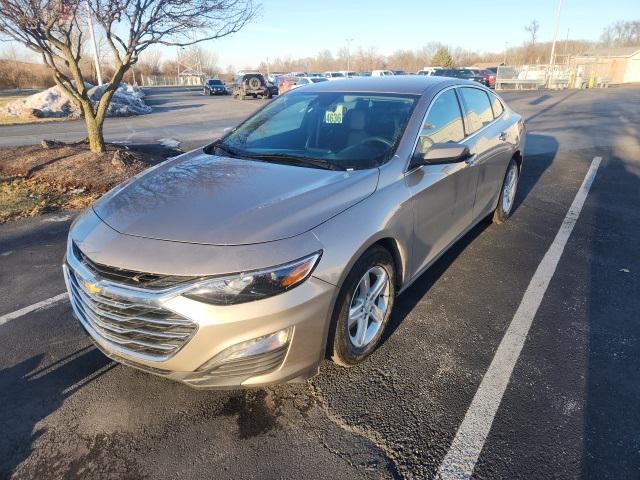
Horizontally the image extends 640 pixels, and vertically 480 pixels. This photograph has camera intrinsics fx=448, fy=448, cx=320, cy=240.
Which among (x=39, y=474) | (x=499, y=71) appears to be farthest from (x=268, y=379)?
(x=499, y=71)

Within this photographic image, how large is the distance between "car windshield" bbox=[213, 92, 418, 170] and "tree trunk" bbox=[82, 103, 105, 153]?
5.45 metres

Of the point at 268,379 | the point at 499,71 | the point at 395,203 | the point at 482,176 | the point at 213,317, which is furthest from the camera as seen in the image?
the point at 499,71

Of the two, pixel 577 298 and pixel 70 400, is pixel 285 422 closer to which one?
pixel 70 400

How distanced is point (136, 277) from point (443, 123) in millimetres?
2707

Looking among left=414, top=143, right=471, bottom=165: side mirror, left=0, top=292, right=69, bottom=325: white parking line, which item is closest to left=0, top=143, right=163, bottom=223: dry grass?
left=0, top=292, right=69, bottom=325: white parking line

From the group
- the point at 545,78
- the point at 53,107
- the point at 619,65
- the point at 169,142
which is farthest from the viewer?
the point at 619,65

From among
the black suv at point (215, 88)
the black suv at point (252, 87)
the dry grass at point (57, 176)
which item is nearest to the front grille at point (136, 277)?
the dry grass at point (57, 176)

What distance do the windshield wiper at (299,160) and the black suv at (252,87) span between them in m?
31.5

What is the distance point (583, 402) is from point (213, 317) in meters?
2.10

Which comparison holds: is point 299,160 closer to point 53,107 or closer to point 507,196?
point 507,196

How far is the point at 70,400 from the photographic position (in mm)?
2596

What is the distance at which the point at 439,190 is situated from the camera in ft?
11.2

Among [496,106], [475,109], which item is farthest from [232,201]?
[496,106]

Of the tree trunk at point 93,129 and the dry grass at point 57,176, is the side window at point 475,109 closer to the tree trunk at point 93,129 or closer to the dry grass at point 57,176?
the dry grass at point 57,176
